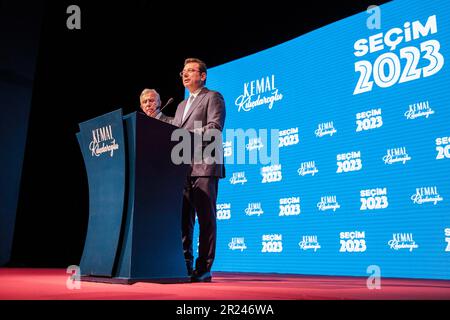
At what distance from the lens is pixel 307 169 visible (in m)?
4.11

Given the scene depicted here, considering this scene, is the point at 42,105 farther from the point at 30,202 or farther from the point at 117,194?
the point at 117,194

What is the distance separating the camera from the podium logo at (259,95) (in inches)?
178

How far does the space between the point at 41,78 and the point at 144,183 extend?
3.53 m

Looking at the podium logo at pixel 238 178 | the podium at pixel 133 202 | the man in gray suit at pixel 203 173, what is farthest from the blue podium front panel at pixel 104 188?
the podium logo at pixel 238 178

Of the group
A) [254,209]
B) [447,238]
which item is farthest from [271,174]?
[447,238]

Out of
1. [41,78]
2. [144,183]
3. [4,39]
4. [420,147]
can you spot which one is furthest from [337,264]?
[4,39]

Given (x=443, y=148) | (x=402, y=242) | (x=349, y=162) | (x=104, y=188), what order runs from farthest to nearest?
(x=349, y=162) → (x=402, y=242) → (x=443, y=148) → (x=104, y=188)

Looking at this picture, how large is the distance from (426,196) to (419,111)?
66 cm

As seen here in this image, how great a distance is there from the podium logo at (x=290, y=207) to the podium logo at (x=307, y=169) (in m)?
0.24

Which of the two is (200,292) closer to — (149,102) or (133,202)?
(133,202)

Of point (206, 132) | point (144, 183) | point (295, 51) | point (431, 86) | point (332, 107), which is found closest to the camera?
point (144, 183)

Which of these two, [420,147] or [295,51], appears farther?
[295,51]

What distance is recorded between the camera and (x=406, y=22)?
3.59m
